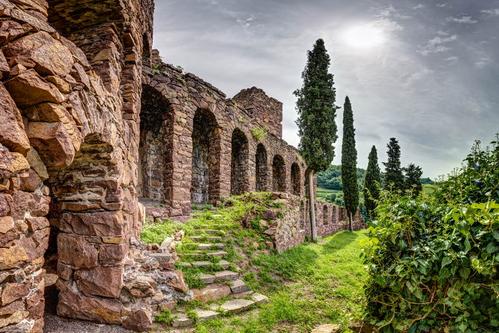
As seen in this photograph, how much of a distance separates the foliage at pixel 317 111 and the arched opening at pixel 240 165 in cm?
325

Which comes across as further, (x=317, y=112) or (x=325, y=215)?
(x=325, y=215)

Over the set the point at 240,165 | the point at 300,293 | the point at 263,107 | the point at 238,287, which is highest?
the point at 263,107

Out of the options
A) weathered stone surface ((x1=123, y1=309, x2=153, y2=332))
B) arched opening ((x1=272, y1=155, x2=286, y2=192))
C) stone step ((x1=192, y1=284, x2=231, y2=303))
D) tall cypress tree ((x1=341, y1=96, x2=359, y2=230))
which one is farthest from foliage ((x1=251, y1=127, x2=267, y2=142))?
tall cypress tree ((x1=341, y1=96, x2=359, y2=230))

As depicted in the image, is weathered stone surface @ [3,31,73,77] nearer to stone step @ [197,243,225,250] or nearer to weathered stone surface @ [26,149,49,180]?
weathered stone surface @ [26,149,49,180]

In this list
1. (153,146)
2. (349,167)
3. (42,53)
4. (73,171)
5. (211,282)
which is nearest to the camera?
(42,53)

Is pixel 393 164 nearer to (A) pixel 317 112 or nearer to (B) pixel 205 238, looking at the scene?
(A) pixel 317 112

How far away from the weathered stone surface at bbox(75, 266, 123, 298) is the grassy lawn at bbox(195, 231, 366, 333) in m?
1.27

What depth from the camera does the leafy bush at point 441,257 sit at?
7.16 feet

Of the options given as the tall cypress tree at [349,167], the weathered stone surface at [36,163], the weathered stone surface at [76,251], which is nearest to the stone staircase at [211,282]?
the weathered stone surface at [76,251]

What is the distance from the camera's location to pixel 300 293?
6086 millimetres

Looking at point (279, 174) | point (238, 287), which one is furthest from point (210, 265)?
point (279, 174)

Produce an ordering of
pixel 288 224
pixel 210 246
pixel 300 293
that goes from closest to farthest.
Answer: pixel 300 293 → pixel 210 246 → pixel 288 224

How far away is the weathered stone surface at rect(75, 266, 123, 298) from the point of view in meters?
3.91

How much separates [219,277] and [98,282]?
2227 mm
